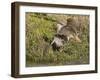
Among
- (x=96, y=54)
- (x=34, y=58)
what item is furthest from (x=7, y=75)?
(x=96, y=54)

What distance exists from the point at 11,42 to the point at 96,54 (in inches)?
32.3

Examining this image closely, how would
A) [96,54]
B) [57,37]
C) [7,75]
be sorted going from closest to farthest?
[7,75] < [57,37] < [96,54]

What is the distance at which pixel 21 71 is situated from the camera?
2016 mm

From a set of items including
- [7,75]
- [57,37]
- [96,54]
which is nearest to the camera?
[7,75]

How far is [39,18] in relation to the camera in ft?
6.89

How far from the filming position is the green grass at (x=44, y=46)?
2061 millimetres

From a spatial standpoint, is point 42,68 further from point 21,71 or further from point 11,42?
point 11,42

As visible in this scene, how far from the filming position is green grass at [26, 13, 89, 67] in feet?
6.76

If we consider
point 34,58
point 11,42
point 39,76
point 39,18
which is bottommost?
point 39,76

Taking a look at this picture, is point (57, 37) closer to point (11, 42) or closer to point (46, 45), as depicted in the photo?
point (46, 45)

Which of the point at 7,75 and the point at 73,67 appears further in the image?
the point at 73,67

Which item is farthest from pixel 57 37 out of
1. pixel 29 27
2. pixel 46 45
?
pixel 29 27

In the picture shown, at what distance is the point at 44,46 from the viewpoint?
2.12 meters

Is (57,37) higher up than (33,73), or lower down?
higher up
